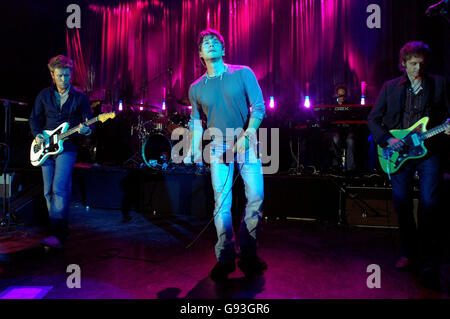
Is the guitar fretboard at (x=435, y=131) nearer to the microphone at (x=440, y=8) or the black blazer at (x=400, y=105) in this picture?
the black blazer at (x=400, y=105)

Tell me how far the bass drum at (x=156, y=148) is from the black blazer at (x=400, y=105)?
14.2 ft

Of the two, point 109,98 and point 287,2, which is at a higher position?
point 287,2

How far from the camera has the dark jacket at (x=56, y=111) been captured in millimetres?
3281

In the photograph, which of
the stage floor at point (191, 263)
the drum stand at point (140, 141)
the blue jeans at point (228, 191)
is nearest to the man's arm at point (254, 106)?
the blue jeans at point (228, 191)

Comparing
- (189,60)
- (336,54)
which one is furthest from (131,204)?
(336,54)

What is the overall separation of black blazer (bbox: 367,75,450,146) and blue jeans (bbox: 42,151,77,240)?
10.1 ft

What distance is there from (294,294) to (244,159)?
1.03m

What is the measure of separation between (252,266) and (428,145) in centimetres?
170

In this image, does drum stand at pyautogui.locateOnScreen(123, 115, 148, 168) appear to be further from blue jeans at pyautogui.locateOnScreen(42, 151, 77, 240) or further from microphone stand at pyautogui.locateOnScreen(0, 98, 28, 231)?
blue jeans at pyautogui.locateOnScreen(42, 151, 77, 240)

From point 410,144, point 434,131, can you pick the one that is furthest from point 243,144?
point 434,131

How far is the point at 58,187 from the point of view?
315 centimetres

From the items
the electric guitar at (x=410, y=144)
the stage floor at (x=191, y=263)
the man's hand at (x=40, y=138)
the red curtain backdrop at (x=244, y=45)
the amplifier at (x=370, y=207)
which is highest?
the red curtain backdrop at (x=244, y=45)

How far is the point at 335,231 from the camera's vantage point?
155 inches
